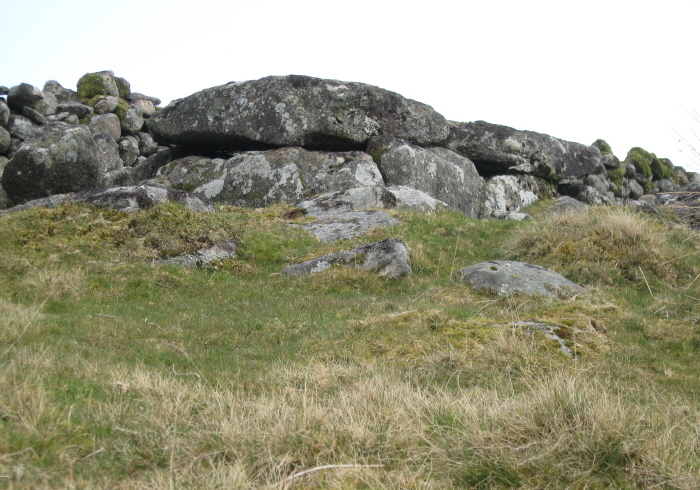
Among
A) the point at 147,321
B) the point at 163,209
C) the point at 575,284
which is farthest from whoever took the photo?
the point at 163,209

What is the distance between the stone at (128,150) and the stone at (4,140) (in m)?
5.47

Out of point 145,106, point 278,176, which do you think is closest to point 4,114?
point 145,106

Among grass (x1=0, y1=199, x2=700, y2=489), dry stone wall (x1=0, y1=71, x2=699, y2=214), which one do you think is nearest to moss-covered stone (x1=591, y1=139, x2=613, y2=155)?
dry stone wall (x1=0, y1=71, x2=699, y2=214)

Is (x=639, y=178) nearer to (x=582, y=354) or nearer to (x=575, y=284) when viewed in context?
(x=575, y=284)

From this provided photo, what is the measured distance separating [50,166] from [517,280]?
15.3 meters

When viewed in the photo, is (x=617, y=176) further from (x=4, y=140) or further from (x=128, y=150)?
(x=4, y=140)

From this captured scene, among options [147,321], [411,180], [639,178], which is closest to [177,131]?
[411,180]

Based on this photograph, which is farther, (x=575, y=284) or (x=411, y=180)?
(x=411, y=180)

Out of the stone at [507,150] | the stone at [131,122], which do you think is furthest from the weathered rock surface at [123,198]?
the stone at [131,122]

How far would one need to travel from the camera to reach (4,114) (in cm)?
2828

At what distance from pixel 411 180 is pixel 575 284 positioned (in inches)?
430

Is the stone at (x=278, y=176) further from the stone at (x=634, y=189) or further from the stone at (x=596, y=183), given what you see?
the stone at (x=634, y=189)

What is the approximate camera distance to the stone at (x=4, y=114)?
28188mm

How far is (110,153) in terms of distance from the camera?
1088 inches
